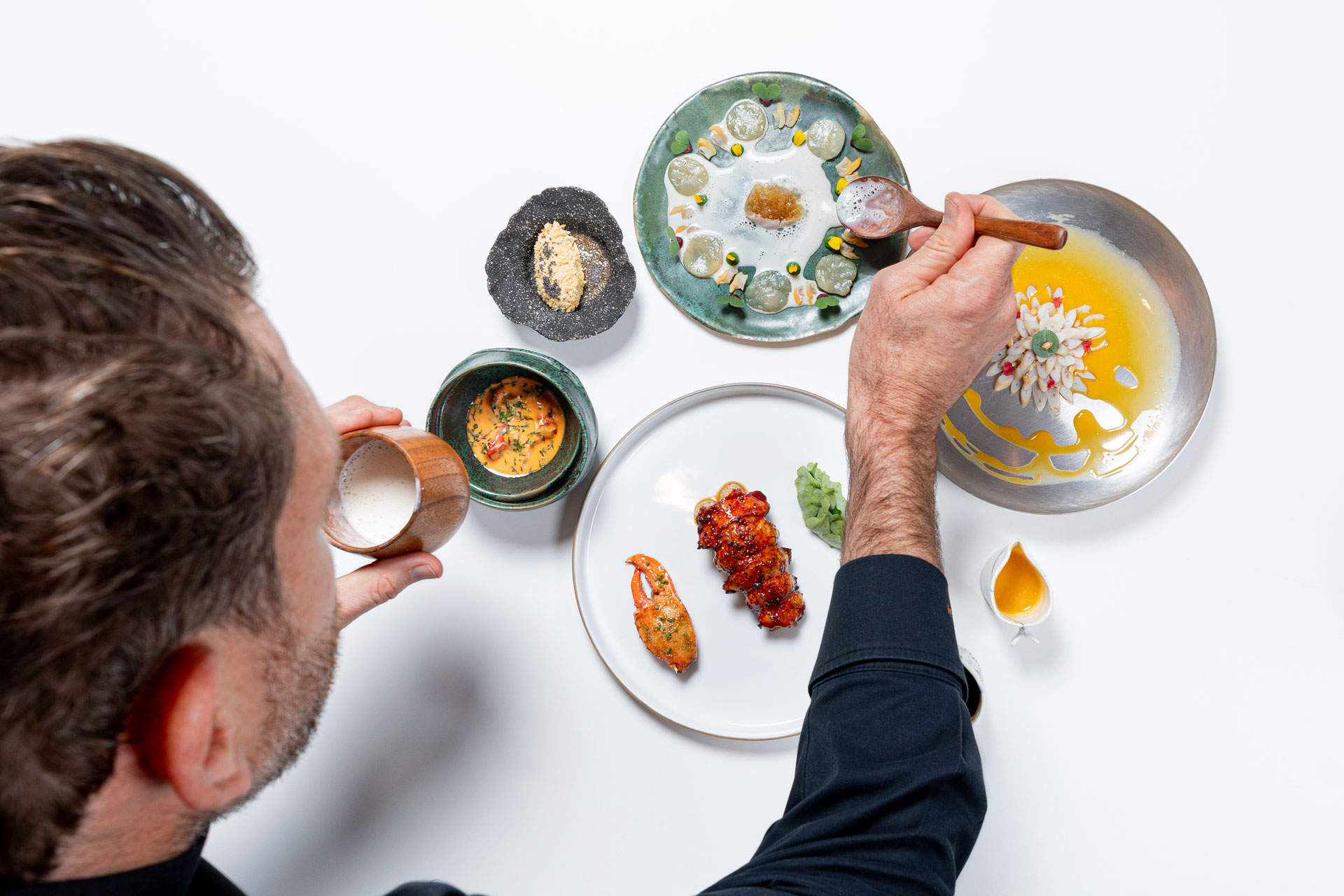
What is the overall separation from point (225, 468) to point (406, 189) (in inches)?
36.6

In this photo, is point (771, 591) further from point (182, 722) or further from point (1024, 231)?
point (182, 722)

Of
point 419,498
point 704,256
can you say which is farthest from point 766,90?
point 419,498

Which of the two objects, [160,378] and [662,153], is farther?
[662,153]

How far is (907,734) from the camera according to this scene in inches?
38.3

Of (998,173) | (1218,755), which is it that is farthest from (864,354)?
(1218,755)

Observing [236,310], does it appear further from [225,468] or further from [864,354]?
[864,354]

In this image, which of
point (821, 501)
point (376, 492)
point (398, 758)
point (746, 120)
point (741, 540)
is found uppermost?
point (746, 120)

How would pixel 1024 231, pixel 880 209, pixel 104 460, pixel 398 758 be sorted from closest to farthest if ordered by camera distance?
pixel 104 460, pixel 1024 231, pixel 880 209, pixel 398 758

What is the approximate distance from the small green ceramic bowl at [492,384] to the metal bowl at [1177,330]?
0.60 metres

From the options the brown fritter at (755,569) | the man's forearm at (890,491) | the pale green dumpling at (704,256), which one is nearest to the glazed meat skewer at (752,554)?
the brown fritter at (755,569)

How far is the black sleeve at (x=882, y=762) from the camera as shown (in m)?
0.94

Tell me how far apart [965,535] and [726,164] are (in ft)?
2.51

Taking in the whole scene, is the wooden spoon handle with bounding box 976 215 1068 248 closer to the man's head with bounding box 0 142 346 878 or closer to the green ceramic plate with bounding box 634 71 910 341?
the green ceramic plate with bounding box 634 71 910 341

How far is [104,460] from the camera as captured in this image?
1.91 ft
